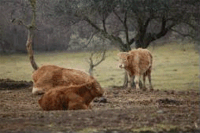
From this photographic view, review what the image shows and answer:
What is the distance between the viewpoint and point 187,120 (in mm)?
8766

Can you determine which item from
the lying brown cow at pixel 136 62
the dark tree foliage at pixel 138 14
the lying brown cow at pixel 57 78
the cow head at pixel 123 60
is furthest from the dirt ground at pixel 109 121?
the dark tree foliage at pixel 138 14

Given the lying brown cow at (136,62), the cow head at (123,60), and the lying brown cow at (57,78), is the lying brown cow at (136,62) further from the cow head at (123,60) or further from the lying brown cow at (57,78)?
the lying brown cow at (57,78)

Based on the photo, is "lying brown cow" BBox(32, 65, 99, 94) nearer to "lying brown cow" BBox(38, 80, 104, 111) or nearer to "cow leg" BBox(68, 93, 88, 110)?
"lying brown cow" BBox(38, 80, 104, 111)

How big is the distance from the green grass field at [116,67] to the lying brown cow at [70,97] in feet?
49.1

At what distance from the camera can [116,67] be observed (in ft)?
101

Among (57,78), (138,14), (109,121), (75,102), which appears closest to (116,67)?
(138,14)

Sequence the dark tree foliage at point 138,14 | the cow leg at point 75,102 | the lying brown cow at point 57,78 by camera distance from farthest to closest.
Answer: the dark tree foliage at point 138,14, the lying brown cow at point 57,78, the cow leg at point 75,102

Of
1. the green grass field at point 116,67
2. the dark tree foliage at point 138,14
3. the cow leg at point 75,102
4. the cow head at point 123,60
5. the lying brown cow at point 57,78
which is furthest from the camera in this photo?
the green grass field at point 116,67

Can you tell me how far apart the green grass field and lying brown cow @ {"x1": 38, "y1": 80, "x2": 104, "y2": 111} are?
1497 centimetres

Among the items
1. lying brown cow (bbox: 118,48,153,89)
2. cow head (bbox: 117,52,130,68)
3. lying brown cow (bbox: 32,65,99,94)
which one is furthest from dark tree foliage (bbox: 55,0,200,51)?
lying brown cow (bbox: 32,65,99,94)

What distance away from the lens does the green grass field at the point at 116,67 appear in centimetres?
2792

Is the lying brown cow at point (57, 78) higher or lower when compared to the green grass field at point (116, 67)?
higher

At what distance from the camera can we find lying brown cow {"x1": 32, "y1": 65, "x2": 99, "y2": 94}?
15000 millimetres

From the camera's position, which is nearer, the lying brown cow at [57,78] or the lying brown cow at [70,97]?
the lying brown cow at [70,97]
